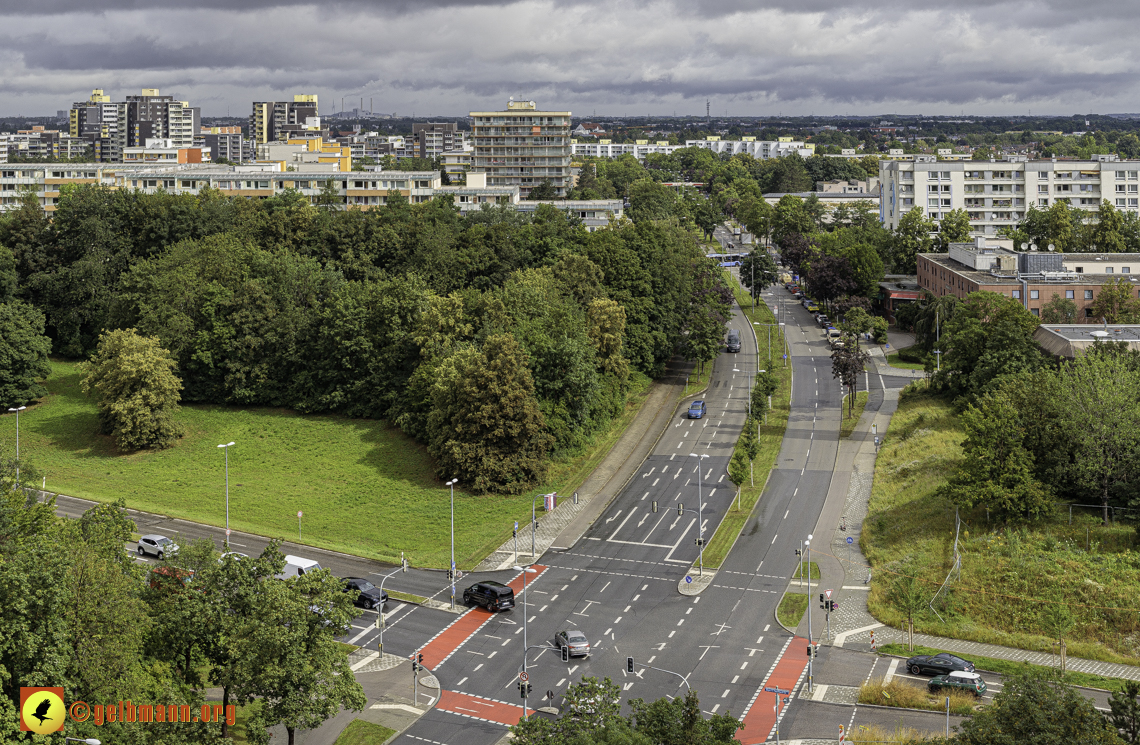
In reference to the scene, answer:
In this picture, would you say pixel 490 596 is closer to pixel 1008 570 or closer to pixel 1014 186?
pixel 1008 570

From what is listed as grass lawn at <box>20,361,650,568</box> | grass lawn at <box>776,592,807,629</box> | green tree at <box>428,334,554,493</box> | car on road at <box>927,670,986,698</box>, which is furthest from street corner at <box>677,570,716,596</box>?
green tree at <box>428,334,554,493</box>

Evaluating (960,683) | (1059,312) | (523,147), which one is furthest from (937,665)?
(523,147)

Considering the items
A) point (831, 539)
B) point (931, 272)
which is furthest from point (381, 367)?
point (931, 272)

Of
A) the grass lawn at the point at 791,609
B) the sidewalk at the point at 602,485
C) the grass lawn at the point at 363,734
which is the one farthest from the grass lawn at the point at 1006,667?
the grass lawn at the point at 363,734

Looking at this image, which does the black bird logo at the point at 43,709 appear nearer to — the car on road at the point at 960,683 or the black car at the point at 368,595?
the black car at the point at 368,595

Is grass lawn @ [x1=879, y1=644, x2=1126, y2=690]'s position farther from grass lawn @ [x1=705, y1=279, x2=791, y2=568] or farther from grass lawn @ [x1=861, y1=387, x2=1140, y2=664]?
grass lawn @ [x1=705, y1=279, x2=791, y2=568]
